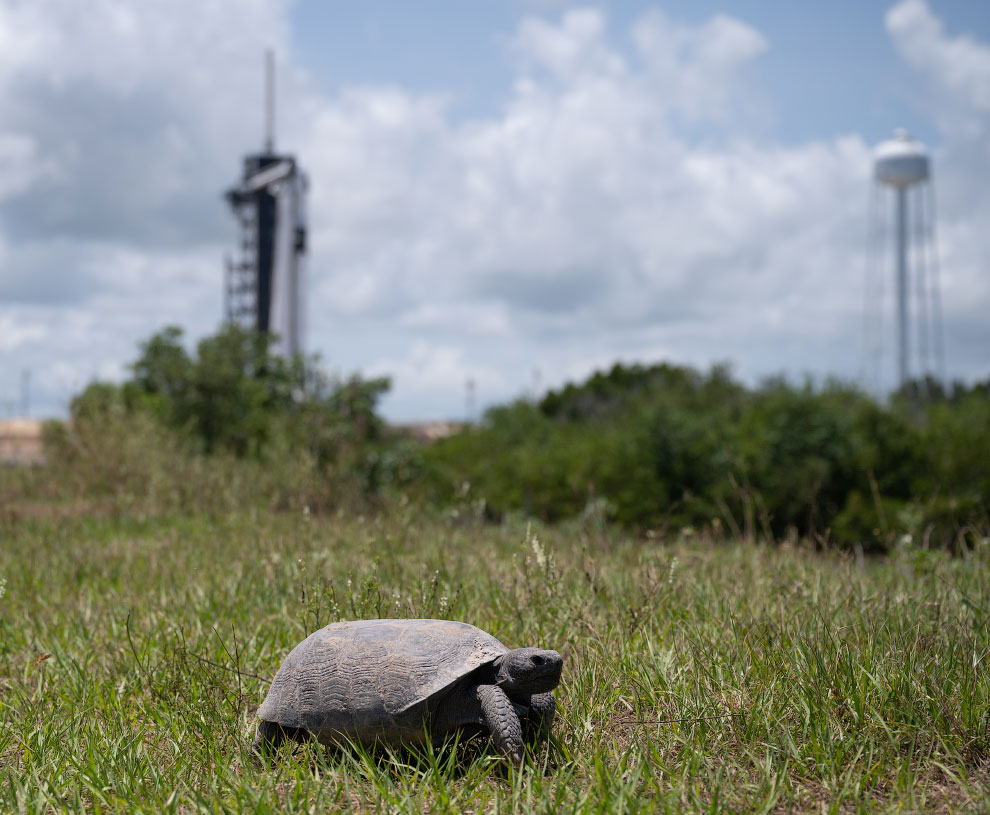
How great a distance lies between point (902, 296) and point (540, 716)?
54.4m

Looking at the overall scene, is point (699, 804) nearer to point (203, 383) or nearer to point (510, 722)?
point (510, 722)

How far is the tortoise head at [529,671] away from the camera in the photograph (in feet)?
9.89

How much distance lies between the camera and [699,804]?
2693 millimetres

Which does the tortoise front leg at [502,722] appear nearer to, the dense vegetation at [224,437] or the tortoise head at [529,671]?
the tortoise head at [529,671]

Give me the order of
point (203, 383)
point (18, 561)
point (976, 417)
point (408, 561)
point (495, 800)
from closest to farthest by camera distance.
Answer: point (495, 800) → point (408, 561) → point (18, 561) → point (203, 383) → point (976, 417)

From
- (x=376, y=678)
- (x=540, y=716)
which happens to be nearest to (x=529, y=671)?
(x=540, y=716)

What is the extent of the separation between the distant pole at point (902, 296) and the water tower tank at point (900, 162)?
7.20 ft

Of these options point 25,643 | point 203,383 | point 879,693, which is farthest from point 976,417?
point 25,643

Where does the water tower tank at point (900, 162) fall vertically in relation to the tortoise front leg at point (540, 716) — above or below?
above

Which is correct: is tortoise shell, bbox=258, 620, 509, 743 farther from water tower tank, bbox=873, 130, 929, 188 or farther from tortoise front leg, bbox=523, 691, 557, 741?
water tower tank, bbox=873, 130, 929, 188

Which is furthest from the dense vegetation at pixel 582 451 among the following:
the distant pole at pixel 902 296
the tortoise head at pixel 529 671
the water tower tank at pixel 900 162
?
the water tower tank at pixel 900 162

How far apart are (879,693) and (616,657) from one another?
1.15m

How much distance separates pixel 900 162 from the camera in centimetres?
5606

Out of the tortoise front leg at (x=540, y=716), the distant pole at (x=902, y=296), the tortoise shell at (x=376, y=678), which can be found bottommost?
the tortoise front leg at (x=540, y=716)
